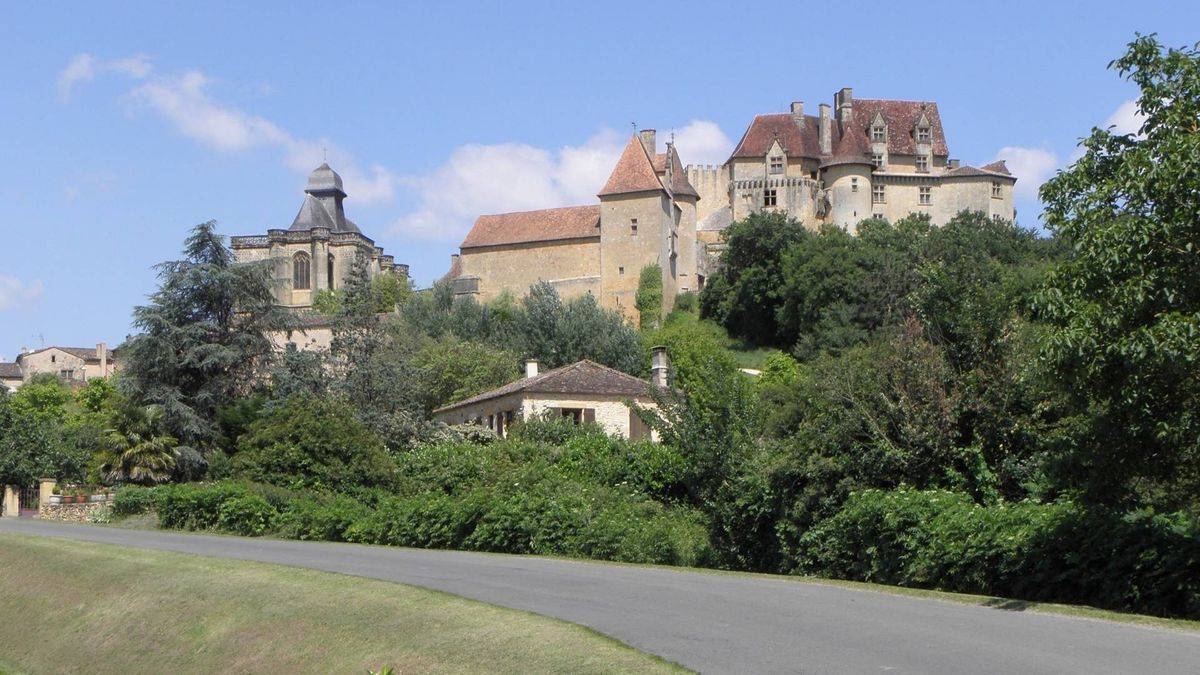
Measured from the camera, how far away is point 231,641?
61.5 ft

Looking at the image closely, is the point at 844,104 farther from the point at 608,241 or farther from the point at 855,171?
the point at 608,241

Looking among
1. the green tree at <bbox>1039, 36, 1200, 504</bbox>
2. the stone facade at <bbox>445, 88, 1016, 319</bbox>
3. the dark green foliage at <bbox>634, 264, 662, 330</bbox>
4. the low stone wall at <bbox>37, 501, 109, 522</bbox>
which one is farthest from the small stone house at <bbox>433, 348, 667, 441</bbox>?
the stone facade at <bbox>445, 88, 1016, 319</bbox>

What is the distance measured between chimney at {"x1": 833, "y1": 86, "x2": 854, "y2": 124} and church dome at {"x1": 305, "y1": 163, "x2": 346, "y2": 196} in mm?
59688

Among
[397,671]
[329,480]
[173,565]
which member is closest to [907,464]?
[397,671]

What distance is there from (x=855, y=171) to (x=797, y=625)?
101m

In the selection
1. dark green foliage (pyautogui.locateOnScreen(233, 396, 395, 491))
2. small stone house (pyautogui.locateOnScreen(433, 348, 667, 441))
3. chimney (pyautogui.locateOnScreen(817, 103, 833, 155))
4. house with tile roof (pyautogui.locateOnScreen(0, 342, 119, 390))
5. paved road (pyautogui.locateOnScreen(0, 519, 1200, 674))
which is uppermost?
chimney (pyautogui.locateOnScreen(817, 103, 833, 155))

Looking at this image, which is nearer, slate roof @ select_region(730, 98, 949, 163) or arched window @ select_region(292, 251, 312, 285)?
slate roof @ select_region(730, 98, 949, 163)

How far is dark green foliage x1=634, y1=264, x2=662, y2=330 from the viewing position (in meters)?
105

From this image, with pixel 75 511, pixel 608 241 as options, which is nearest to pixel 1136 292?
pixel 75 511

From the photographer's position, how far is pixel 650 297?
10488 centimetres

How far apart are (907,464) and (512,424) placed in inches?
1046

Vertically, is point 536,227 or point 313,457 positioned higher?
point 536,227

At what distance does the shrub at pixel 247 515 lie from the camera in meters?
33.8

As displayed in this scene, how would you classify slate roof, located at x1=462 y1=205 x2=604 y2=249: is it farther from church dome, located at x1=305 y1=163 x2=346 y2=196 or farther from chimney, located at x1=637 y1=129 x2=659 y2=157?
church dome, located at x1=305 y1=163 x2=346 y2=196
